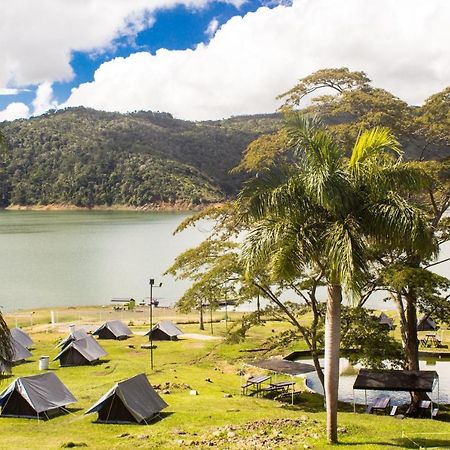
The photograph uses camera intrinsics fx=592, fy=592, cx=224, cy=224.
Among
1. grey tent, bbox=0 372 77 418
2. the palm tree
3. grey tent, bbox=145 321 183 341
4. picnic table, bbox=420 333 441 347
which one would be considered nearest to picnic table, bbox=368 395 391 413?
the palm tree

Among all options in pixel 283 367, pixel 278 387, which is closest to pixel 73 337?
pixel 278 387

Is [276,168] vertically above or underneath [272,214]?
above

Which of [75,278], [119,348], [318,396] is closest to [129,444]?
[318,396]

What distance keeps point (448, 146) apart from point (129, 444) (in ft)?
67.5

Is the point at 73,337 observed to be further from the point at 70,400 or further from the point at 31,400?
the point at 31,400

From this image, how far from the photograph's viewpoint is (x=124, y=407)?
2225cm

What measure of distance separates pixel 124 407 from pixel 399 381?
35.6 feet

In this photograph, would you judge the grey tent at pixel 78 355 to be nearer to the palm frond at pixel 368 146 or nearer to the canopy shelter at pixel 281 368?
the canopy shelter at pixel 281 368

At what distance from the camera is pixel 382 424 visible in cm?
2056

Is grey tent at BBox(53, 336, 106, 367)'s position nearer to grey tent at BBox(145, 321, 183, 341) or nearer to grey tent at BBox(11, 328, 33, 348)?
grey tent at BBox(11, 328, 33, 348)

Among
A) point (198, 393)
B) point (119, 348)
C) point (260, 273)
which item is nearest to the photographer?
point (260, 273)

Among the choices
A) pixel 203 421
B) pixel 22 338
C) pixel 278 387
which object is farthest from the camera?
pixel 22 338

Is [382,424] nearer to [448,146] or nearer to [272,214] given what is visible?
[272,214]

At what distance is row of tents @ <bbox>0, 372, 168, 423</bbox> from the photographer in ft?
73.1
